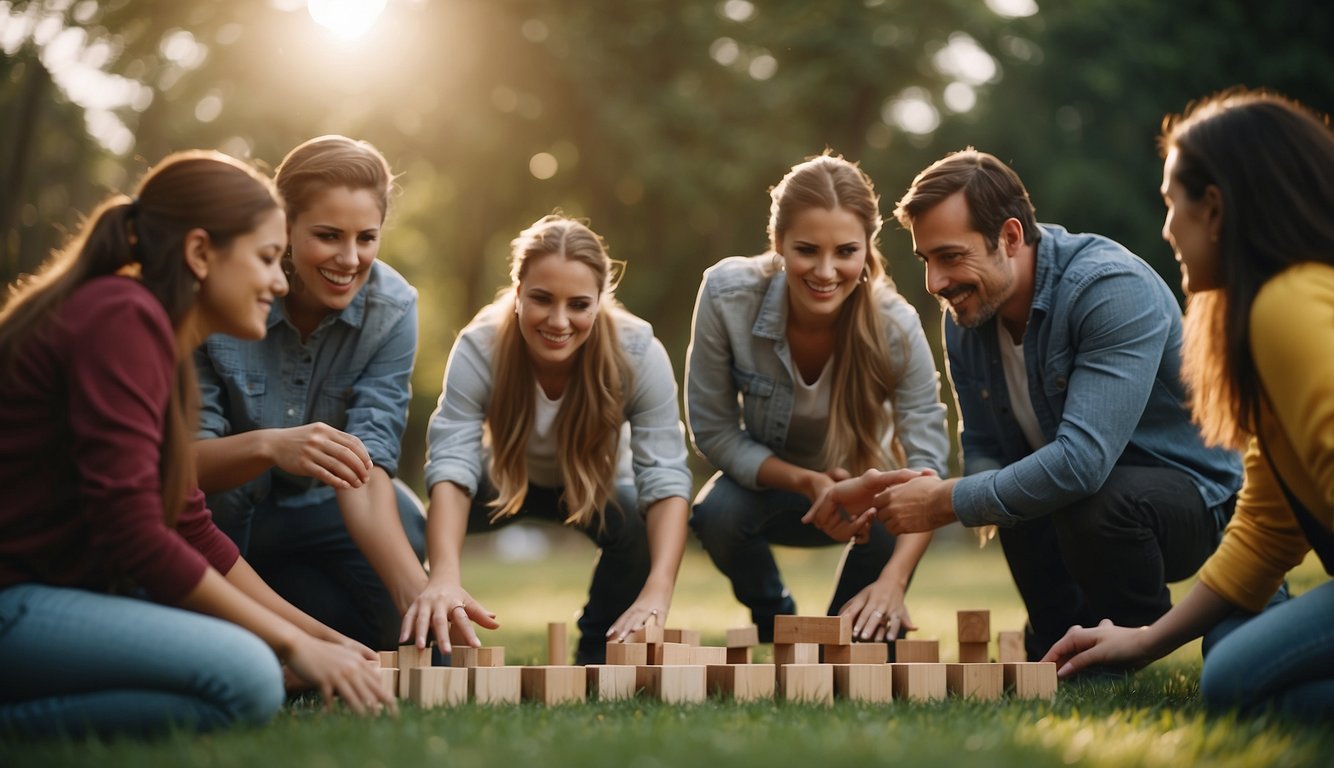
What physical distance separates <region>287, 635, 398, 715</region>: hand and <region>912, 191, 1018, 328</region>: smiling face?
2473mm

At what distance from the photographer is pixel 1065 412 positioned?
4387mm

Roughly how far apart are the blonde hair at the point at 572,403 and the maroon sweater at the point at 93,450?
2.06 metres

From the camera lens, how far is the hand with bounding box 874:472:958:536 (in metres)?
4.48

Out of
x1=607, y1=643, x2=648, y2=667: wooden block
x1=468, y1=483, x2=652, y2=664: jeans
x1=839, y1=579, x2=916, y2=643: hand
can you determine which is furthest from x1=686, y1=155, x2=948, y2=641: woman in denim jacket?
x1=607, y1=643, x2=648, y2=667: wooden block

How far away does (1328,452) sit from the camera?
300 centimetres

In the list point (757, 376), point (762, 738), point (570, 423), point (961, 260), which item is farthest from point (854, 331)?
point (762, 738)

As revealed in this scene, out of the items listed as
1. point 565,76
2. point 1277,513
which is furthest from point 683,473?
point 565,76

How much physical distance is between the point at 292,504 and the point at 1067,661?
298 centimetres

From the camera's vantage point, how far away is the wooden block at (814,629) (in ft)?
13.9

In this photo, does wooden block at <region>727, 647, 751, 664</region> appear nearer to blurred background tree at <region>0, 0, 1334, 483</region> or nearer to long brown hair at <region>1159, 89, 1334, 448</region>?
long brown hair at <region>1159, 89, 1334, 448</region>

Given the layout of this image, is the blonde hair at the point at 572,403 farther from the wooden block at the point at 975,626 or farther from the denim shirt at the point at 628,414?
the wooden block at the point at 975,626

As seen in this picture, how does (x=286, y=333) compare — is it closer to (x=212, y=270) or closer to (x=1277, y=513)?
(x=212, y=270)

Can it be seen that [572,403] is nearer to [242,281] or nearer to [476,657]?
[476,657]

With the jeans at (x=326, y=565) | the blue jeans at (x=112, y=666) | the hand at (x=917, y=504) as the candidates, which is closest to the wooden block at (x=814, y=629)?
the hand at (x=917, y=504)
